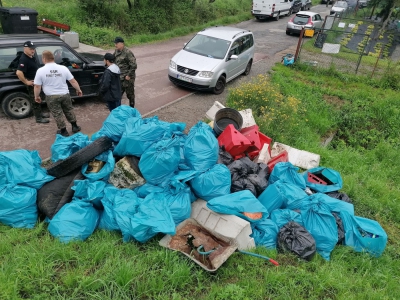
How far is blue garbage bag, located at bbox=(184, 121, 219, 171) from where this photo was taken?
448cm

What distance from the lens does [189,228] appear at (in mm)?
3920

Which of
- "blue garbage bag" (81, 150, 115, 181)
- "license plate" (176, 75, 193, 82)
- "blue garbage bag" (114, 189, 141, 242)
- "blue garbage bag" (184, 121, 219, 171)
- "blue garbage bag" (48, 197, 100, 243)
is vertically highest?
"blue garbage bag" (184, 121, 219, 171)

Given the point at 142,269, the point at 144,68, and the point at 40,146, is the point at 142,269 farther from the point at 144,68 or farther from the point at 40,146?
the point at 144,68

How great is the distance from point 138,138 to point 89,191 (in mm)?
975

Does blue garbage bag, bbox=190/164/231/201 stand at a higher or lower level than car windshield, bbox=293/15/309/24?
higher

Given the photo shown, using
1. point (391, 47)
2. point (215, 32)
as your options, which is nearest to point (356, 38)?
point (391, 47)

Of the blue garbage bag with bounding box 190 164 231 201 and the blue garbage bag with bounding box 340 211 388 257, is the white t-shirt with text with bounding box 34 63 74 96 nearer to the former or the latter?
the blue garbage bag with bounding box 190 164 231 201

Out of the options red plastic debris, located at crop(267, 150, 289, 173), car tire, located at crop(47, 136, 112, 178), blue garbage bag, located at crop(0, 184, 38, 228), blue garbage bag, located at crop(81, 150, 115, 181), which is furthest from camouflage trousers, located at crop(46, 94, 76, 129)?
red plastic debris, located at crop(267, 150, 289, 173)

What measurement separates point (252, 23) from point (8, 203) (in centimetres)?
2359

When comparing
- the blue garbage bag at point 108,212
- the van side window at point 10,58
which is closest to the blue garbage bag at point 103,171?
the blue garbage bag at point 108,212

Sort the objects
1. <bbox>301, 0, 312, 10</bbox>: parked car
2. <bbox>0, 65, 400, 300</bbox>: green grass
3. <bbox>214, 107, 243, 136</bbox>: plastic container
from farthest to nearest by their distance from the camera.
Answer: <bbox>301, 0, 312, 10</bbox>: parked car < <bbox>214, 107, 243, 136</bbox>: plastic container < <bbox>0, 65, 400, 300</bbox>: green grass

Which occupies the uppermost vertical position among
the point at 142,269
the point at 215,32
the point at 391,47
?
the point at 215,32

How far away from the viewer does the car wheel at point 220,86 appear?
943 cm

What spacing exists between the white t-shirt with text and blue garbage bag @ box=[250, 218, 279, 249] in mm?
4186
